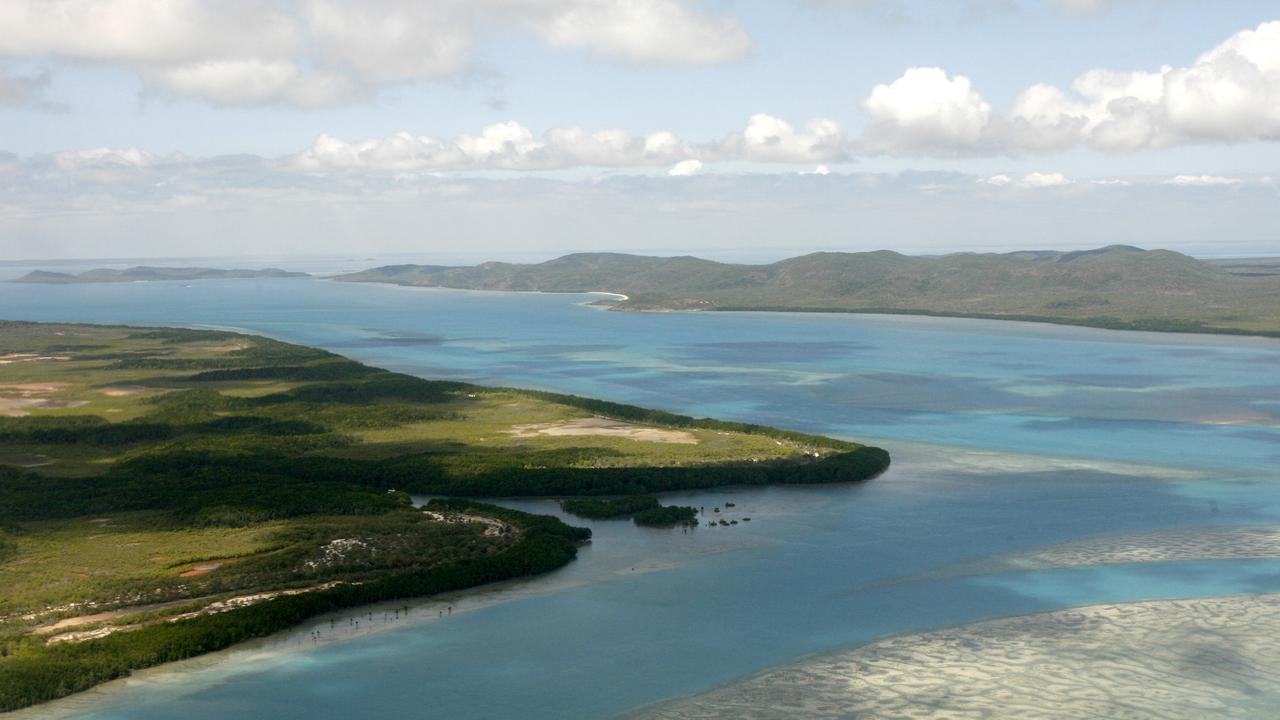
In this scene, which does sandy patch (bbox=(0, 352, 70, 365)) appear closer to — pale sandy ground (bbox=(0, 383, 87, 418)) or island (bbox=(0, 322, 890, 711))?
island (bbox=(0, 322, 890, 711))

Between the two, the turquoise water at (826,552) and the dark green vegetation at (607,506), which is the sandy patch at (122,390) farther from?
the dark green vegetation at (607,506)

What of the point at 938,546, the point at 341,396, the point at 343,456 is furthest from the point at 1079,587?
the point at 341,396

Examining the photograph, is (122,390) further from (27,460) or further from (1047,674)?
(1047,674)

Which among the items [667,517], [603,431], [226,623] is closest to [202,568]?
[226,623]

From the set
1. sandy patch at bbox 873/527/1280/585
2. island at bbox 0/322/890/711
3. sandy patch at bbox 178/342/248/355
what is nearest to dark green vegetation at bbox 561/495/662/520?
island at bbox 0/322/890/711

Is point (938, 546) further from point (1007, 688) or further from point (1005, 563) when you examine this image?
point (1007, 688)
